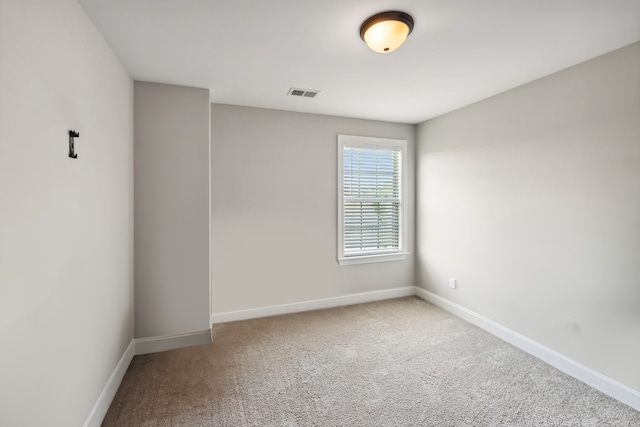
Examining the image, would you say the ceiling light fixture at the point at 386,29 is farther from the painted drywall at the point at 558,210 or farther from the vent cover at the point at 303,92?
the painted drywall at the point at 558,210

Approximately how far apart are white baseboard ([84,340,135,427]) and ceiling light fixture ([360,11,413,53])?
2.83 metres

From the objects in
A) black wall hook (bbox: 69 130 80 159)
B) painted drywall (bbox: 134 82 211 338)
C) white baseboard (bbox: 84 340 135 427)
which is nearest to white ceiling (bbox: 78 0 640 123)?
painted drywall (bbox: 134 82 211 338)

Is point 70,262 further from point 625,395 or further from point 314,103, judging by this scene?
point 625,395

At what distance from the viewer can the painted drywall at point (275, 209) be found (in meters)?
3.41

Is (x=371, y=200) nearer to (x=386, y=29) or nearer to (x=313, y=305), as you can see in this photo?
(x=313, y=305)

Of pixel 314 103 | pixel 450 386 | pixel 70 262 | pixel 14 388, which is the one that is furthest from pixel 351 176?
pixel 14 388

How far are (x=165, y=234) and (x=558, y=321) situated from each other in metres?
3.56

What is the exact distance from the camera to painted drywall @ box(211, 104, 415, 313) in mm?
3406

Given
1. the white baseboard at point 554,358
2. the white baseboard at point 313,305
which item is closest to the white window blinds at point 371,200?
the white baseboard at point 313,305

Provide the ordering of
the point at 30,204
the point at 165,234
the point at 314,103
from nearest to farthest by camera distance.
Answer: the point at 30,204 < the point at 165,234 < the point at 314,103

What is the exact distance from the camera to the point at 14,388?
3.64ft

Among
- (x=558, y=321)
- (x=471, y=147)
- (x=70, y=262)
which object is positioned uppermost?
(x=471, y=147)

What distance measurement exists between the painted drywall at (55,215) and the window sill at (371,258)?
2527 millimetres

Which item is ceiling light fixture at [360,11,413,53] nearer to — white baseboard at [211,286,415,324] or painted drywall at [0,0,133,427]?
painted drywall at [0,0,133,427]
